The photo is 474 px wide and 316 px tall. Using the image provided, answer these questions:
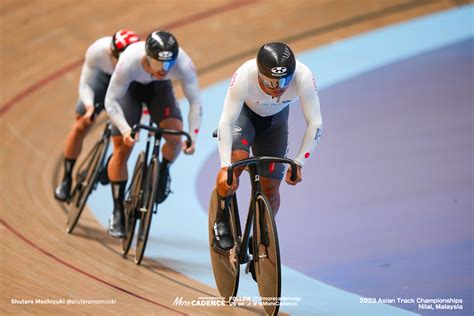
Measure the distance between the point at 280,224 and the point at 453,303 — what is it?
63.2 inches

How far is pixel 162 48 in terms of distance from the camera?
5180 millimetres

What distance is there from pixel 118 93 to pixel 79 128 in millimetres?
1008

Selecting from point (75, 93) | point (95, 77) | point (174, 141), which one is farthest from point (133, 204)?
point (75, 93)

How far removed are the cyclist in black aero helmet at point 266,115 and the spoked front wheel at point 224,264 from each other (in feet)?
0.20

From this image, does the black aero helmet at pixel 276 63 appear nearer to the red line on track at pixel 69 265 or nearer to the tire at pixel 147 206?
the red line on track at pixel 69 265

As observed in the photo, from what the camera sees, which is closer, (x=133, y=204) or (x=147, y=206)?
(x=147, y=206)

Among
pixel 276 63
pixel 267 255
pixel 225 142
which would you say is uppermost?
pixel 276 63

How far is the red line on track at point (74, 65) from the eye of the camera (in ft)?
26.3

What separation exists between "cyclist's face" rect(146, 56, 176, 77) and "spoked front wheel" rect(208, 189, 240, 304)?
82 cm

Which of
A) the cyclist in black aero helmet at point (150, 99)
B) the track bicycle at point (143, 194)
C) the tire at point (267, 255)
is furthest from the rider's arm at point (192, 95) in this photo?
the tire at point (267, 255)

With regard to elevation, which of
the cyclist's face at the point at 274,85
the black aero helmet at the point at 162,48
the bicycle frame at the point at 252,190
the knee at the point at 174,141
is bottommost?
the bicycle frame at the point at 252,190

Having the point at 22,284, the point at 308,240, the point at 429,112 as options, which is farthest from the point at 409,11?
the point at 22,284

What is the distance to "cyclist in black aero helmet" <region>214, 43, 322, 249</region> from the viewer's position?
4.32 metres

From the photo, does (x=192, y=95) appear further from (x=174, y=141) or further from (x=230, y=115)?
(x=230, y=115)
